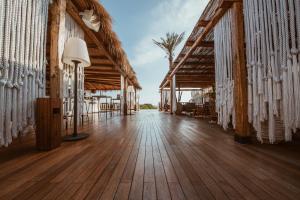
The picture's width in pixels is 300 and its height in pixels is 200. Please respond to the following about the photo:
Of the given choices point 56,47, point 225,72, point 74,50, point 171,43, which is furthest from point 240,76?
point 171,43

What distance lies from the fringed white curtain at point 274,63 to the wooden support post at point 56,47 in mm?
2937

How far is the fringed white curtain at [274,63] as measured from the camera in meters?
1.58

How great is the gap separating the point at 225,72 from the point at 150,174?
237 centimetres

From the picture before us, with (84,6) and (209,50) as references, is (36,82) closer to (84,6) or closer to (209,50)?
(84,6)

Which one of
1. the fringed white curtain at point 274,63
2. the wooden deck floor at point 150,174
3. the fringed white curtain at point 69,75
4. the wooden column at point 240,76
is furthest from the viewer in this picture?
the fringed white curtain at point 69,75

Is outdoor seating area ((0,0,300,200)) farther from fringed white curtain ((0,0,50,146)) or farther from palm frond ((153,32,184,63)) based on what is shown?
palm frond ((153,32,184,63))

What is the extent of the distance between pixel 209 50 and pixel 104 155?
17.8 feet

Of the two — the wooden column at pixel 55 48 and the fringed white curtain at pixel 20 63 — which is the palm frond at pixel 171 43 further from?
the fringed white curtain at pixel 20 63

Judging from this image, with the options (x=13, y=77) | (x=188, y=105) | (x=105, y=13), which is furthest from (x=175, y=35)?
(x=13, y=77)

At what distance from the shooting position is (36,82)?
208cm

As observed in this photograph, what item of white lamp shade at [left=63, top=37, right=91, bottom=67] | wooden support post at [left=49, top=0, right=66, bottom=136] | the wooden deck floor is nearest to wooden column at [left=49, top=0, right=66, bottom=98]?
wooden support post at [left=49, top=0, right=66, bottom=136]

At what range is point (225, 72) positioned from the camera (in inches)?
111

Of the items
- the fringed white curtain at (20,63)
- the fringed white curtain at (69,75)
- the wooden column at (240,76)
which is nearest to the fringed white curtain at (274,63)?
the wooden column at (240,76)

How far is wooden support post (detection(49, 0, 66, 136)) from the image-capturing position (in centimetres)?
243
